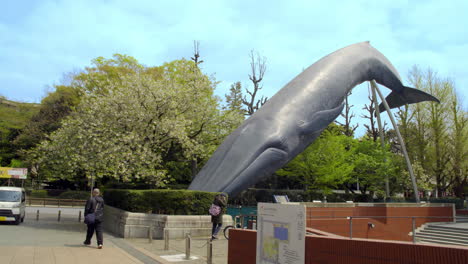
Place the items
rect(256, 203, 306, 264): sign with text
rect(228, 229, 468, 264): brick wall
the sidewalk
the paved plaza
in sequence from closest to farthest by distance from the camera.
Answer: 1. rect(256, 203, 306, 264): sign with text
2. rect(228, 229, 468, 264): brick wall
3. the paved plaza
4. the sidewalk

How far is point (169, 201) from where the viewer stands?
13258 millimetres

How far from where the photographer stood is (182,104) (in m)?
19.5

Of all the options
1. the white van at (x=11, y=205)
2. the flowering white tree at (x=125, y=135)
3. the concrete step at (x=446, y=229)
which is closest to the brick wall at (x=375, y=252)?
the flowering white tree at (x=125, y=135)

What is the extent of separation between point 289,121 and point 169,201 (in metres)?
6.83

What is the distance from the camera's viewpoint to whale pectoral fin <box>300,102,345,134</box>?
17.9 metres

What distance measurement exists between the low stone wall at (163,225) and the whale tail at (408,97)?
16931 mm

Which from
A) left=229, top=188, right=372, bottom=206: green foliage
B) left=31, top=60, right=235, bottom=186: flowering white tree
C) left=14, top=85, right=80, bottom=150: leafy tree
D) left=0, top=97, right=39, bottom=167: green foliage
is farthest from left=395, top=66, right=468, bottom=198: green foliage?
left=0, top=97, right=39, bottom=167: green foliage

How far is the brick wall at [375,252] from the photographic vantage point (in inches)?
196

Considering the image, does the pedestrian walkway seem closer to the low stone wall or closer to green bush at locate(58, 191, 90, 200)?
the low stone wall

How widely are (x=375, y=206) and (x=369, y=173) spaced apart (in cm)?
1262

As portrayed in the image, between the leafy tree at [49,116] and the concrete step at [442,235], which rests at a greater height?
the leafy tree at [49,116]

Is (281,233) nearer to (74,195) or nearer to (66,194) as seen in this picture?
(74,195)

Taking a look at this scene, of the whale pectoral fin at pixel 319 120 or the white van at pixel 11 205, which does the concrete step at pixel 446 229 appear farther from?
the white van at pixel 11 205

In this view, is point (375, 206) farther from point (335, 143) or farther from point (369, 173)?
point (369, 173)
